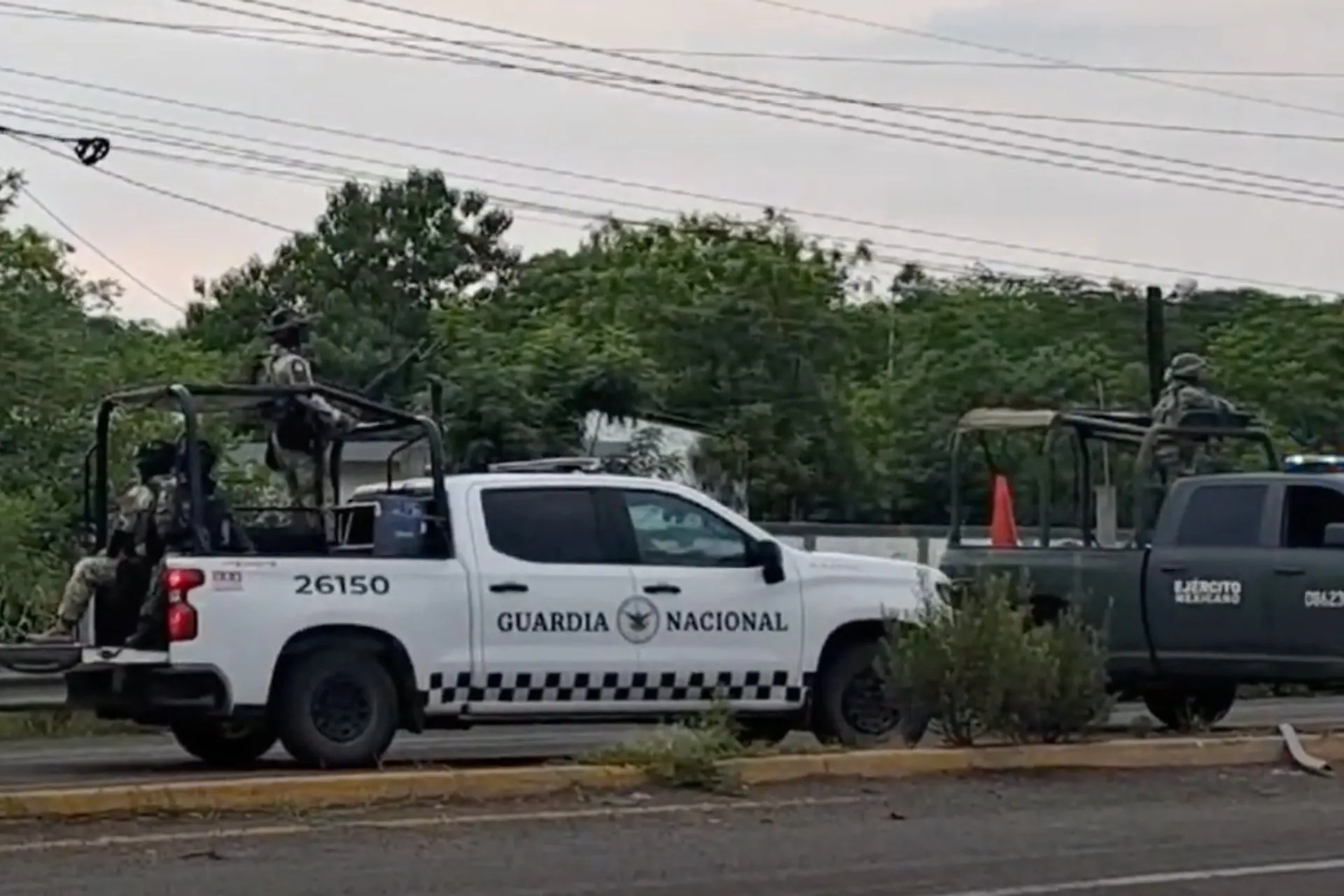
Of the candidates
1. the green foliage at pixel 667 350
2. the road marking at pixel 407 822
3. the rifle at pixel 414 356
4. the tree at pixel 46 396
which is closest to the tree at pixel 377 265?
the green foliage at pixel 667 350

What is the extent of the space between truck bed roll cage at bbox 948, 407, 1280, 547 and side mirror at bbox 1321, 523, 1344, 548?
4.65ft

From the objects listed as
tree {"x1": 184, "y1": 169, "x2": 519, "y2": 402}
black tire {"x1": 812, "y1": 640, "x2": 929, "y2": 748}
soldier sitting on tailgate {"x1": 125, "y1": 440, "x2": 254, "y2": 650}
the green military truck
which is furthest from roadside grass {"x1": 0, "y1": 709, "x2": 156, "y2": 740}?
tree {"x1": 184, "y1": 169, "x2": 519, "y2": 402}

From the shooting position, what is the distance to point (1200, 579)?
17.1 m

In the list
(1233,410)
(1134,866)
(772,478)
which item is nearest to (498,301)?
(772,478)

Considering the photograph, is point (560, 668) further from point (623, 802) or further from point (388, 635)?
point (623, 802)

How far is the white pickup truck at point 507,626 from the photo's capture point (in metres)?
13.7

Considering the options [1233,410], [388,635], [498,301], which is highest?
[498,301]

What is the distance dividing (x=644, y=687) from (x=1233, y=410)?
6456mm

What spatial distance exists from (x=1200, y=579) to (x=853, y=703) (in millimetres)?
3062

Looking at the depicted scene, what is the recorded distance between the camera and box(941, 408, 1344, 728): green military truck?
16750 mm

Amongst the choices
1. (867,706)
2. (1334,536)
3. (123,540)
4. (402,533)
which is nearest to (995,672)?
(867,706)

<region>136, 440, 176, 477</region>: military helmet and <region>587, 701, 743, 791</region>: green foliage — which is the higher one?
<region>136, 440, 176, 477</region>: military helmet

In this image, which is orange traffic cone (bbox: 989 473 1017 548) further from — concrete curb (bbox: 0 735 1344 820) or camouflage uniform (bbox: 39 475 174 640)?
camouflage uniform (bbox: 39 475 174 640)

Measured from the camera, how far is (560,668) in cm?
1437
